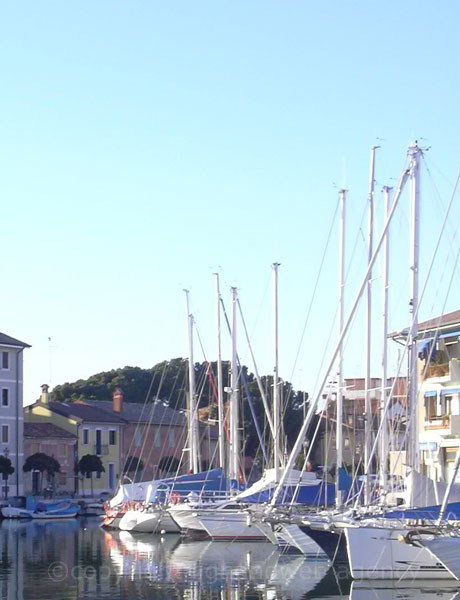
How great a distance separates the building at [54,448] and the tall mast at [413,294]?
59.8m

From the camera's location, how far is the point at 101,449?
335ft

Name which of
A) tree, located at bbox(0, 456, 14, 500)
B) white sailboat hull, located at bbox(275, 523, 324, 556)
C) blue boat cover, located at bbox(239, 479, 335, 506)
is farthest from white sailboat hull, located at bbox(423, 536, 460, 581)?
tree, located at bbox(0, 456, 14, 500)

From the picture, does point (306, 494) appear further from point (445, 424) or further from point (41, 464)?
point (41, 464)

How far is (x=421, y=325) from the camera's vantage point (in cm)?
5516

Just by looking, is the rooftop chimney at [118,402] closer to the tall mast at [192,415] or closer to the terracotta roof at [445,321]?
the tall mast at [192,415]


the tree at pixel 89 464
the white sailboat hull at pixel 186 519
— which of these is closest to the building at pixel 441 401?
the white sailboat hull at pixel 186 519

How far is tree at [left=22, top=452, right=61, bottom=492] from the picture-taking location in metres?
89.9

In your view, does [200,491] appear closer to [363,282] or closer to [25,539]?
[25,539]

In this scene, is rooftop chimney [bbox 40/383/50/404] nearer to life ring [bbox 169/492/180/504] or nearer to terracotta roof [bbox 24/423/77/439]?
terracotta roof [bbox 24/423/77/439]

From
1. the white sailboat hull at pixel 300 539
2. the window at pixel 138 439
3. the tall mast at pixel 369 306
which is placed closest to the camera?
the tall mast at pixel 369 306

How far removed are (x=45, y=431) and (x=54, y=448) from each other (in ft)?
5.19

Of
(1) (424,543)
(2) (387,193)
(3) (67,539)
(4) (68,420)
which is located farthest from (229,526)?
(4) (68,420)

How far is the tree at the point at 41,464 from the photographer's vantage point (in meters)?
89.9

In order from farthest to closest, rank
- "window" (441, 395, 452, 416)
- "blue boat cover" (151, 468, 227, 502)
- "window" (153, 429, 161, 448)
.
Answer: "window" (153, 429, 161, 448) < "blue boat cover" (151, 468, 227, 502) < "window" (441, 395, 452, 416)
